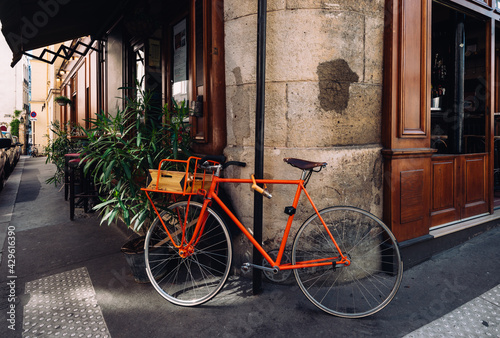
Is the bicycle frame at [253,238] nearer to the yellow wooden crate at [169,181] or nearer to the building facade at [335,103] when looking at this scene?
the yellow wooden crate at [169,181]

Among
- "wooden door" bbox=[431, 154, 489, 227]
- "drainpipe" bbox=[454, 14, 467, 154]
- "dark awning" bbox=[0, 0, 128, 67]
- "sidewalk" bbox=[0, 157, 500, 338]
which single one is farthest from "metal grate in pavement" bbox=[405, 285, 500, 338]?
"dark awning" bbox=[0, 0, 128, 67]

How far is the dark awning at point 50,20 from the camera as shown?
4.74 meters

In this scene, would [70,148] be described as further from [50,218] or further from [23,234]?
[23,234]

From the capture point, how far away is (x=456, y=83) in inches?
169

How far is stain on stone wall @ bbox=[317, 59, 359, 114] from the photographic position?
2982 millimetres

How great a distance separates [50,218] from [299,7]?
16.8 feet

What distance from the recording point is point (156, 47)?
5562 mm

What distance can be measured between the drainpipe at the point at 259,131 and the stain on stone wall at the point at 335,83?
1.95ft

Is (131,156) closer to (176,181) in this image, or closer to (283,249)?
(176,181)

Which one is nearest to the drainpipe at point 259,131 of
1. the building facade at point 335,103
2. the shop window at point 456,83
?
the building facade at point 335,103

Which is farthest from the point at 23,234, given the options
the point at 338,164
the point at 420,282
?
the point at 420,282

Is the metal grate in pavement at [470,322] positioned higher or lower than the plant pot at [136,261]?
lower

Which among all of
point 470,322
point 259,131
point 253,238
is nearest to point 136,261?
point 253,238

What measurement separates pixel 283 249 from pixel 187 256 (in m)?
0.83
